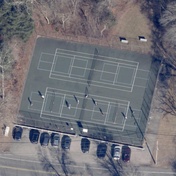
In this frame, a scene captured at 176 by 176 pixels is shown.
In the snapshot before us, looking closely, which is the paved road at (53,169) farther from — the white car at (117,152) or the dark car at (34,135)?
the dark car at (34,135)

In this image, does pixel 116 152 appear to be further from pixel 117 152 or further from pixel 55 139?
pixel 55 139

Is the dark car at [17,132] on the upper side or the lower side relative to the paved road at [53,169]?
upper

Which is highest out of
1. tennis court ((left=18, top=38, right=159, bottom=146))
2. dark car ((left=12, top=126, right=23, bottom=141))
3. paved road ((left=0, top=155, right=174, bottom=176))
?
tennis court ((left=18, top=38, right=159, bottom=146))

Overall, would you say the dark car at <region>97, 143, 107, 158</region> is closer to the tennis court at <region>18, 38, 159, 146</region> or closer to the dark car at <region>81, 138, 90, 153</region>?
the tennis court at <region>18, 38, 159, 146</region>

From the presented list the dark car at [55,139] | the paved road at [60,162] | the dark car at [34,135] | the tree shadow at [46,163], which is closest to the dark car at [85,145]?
the paved road at [60,162]

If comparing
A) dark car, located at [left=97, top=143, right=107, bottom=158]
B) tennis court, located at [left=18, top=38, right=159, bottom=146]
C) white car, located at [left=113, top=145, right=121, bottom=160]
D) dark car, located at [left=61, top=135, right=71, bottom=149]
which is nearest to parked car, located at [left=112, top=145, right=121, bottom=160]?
white car, located at [left=113, top=145, right=121, bottom=160]

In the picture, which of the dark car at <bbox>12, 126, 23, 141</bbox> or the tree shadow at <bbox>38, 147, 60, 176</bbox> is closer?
the tree shadow at <bbox>38, 147, 60, 176</bbox>

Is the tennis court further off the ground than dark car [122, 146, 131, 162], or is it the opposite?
the tennis court
